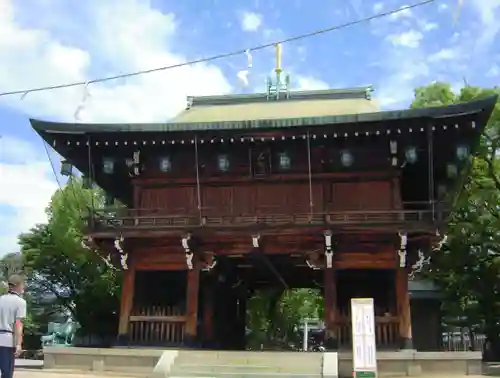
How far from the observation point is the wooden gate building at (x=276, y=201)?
16.5 m

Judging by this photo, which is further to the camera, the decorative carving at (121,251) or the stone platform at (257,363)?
the decorative carving at (121,251)

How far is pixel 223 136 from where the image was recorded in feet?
56.9

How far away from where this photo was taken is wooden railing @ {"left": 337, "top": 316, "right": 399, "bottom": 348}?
16.4 meters

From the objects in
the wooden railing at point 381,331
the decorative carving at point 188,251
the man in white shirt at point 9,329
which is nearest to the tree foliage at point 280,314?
the decorative carving at point 188,251

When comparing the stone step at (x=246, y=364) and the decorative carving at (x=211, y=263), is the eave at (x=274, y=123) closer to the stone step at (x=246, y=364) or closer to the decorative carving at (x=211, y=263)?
the decorative carving at (x=211, y=263)

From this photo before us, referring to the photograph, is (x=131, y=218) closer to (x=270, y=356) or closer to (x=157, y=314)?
(x=157, y=314)

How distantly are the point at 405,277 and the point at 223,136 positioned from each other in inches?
274

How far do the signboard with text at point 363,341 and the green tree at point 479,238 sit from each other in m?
11.9

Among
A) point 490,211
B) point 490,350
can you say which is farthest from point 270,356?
point 490,350

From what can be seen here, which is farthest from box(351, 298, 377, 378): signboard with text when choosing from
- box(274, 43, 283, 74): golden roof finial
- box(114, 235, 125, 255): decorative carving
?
box(274, 43, 283, 74): golden roof finial

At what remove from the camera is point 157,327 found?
17734 millimetres

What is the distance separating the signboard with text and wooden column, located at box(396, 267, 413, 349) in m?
4.07

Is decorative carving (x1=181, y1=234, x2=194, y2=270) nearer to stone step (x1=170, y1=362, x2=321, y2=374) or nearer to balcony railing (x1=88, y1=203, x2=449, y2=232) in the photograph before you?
balcony railing (x1=88, y1=203, x2=449, y2=232)

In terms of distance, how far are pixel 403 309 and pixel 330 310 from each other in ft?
6.92
